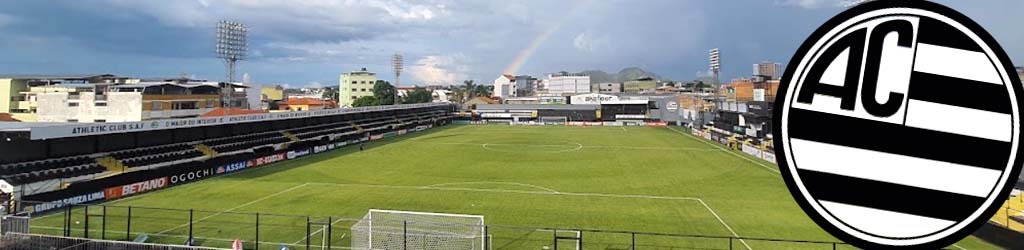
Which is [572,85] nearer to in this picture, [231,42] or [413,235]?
[231,42]

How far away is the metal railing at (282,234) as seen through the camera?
61.1 feet

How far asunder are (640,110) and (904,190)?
349ft

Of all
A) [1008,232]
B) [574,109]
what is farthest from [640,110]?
[1008,232]

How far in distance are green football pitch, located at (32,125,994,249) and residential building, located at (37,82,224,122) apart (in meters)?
26.8

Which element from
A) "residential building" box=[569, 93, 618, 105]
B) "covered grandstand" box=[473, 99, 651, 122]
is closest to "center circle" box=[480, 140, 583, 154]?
"covered grandstand" box=[473, 99, 651, 122]

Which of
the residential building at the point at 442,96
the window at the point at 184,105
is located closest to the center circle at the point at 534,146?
the window at the point at 184,105

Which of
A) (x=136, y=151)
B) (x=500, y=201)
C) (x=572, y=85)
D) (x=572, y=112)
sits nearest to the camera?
(x=500, y=201)

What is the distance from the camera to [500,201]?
27219 millimetres

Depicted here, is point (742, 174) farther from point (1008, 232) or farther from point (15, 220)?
point (15, 220)

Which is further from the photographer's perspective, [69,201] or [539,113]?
[539,113]

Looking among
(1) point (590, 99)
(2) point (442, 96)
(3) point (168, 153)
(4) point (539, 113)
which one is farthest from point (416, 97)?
(3) point (168, 153)

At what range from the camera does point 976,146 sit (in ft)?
6.31

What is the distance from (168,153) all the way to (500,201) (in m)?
23.9

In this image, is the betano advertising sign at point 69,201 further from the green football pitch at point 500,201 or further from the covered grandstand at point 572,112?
the covered grandstand at point 572,112
